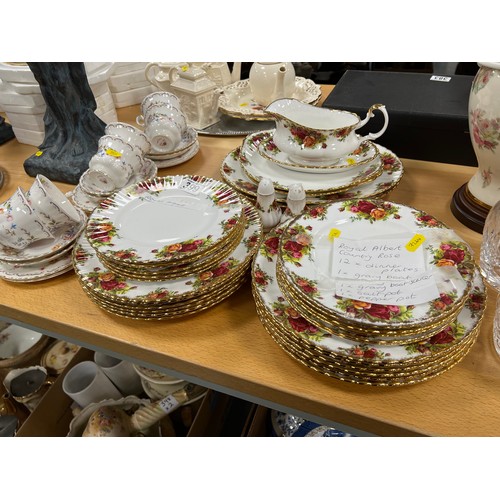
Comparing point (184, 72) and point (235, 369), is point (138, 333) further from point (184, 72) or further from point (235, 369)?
point (184, 72)

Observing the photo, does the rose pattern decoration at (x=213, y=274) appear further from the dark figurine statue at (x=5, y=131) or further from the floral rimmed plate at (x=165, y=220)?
the dark figurine statue at (x=5, y=131)

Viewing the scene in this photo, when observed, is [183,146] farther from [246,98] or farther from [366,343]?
[366,343]

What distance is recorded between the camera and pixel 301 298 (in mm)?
573

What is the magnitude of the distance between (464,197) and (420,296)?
40 centimetres

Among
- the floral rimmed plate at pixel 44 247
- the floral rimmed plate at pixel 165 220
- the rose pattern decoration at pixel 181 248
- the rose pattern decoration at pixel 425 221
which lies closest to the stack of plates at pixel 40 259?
the floral rimmed plate at pixel 44 247

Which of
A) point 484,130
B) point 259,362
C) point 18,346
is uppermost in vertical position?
point 484,130

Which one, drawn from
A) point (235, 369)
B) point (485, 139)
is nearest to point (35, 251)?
point (235, 369)

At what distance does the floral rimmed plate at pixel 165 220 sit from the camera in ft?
2.21

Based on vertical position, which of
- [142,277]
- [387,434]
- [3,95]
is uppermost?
[3,95]

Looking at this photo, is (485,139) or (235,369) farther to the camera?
(485,139)

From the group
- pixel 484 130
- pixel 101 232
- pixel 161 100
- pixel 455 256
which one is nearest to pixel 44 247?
pixel 101 232

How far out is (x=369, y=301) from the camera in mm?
553

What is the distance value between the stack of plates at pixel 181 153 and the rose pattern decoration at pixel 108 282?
1.49 ft

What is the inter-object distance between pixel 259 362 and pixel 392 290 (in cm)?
22
